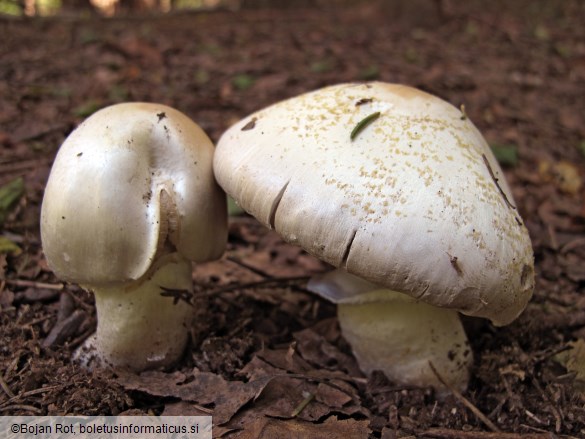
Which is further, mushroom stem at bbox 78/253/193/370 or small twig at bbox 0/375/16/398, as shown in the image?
mushroom stem at bbox 78/253/193/370

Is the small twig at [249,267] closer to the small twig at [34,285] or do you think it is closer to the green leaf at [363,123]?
the small twig at [34,285]

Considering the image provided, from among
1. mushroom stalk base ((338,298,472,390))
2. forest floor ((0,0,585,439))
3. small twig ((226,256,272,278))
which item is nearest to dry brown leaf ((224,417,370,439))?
forest floor ((0,0,585,439))

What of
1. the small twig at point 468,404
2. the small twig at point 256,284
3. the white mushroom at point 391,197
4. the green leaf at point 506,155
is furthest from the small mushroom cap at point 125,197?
the green leaf at point 506,155

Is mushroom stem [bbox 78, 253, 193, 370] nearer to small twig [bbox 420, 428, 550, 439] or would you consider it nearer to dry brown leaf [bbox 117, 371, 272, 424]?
dry brown leaf [bbox 117, 371, 272, 424]

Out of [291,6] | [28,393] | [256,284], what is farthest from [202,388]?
[291,6]

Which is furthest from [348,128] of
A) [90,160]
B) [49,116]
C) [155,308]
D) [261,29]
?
[261,29]

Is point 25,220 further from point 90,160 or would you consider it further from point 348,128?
point 348,128

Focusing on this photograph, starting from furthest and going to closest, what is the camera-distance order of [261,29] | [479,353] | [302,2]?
[302,2], [261,29], [479,353]

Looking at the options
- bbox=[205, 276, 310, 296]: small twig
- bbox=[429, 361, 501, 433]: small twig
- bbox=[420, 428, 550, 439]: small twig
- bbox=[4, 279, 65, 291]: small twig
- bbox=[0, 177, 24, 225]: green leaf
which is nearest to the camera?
bbox=[420, 428, 550, 439]: small twig
